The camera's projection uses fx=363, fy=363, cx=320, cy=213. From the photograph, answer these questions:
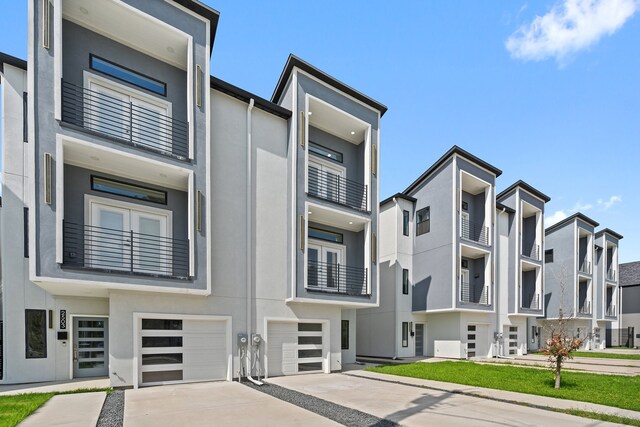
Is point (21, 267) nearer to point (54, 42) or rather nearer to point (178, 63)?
point (54, 42)

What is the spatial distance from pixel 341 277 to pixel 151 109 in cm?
912

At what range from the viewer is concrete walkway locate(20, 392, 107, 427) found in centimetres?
631

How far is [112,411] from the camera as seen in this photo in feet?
23.7

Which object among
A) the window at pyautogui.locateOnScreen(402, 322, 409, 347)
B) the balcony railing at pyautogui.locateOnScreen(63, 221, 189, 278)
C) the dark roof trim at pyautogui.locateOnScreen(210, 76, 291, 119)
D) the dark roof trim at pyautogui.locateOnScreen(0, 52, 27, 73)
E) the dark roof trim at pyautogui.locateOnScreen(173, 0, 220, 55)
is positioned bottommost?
the window at pyautogui.locateOnScreen(402, 322, 409, 347)

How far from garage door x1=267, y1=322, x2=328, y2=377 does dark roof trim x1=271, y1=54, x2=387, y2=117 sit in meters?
8.51

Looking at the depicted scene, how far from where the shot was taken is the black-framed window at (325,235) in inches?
A: 563

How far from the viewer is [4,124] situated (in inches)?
398

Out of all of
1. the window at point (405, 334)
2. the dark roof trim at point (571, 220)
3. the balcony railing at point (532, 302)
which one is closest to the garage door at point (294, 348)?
the window at point (405, 334)

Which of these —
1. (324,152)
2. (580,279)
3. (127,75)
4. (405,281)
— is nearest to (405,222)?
(405,281)

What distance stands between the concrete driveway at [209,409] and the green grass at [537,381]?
233 inches

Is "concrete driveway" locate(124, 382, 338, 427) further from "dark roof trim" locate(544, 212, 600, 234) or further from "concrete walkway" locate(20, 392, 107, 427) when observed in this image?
"dark roof trim" locate(544, 212, 600, 234)

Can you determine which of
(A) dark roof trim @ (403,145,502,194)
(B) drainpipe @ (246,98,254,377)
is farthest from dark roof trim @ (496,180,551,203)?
(B) drainpipe @ (246,98,254,377)

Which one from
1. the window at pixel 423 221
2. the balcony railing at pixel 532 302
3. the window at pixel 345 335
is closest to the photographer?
the window at pixel 345 335

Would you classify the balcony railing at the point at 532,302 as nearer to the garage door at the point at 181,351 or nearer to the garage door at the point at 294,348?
the garage door at the point at 294,348
